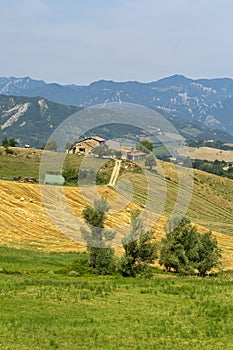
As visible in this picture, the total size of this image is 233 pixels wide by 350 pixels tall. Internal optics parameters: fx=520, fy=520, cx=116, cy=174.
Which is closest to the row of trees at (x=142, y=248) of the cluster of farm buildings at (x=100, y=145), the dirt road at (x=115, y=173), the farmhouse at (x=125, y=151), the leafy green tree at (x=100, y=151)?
the dirt road at (x=115, y=173)

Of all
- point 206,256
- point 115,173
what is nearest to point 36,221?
point 206,256

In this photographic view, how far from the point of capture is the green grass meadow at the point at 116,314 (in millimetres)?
26141

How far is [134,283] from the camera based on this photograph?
4381 centimetres

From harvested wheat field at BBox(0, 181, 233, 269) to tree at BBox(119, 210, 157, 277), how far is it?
1662cm

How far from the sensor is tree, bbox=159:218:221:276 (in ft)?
211

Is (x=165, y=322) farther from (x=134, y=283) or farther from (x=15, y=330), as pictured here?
(x=134, y=283)

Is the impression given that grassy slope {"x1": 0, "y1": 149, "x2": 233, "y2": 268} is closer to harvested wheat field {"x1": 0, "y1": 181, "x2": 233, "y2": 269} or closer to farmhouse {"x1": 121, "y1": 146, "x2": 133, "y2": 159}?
harvested wheat field {"x1": 0, "y1": 181, "x2": 233, "y2": 269}

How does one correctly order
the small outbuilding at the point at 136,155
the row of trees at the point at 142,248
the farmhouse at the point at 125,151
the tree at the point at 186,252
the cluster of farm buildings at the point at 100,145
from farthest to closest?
the cluster of farm buildings at the point at 100,145 < the small outbuilding at the point at 136,155 < the farmhouse at the point at 125,151 < the tree at the point at 186,252 < the row of trees at the point at 142,248

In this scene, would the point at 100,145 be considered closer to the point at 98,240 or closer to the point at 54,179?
the point at 54,179

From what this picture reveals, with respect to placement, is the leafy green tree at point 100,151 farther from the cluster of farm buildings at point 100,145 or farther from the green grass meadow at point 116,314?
the green grass meadow at point 116,314

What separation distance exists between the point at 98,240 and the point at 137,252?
5781 millimetres

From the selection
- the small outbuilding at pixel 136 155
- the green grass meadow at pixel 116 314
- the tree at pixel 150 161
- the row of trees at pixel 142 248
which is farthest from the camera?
the small outbuilding at pixel 136 155

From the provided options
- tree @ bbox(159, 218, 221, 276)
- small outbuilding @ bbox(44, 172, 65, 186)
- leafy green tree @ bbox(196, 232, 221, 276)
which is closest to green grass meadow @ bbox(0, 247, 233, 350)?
tree @ bbox(159, 218, 221, 276)

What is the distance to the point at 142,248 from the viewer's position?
58.0 meters
